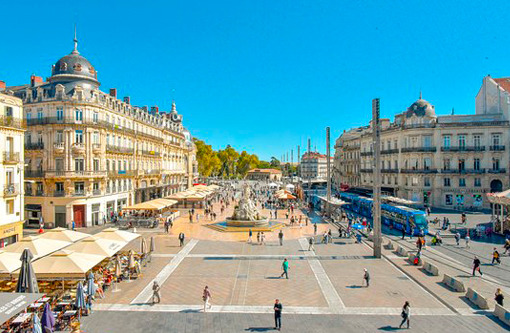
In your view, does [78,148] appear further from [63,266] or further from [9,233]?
[63,266]

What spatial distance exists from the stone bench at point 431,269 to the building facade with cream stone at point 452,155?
30211 mm

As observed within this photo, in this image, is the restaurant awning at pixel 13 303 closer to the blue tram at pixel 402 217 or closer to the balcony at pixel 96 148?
the balcony at pixel 96 148

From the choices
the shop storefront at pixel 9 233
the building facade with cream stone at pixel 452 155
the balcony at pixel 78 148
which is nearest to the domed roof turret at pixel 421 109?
the building facade with cream stone at pixel 452 155

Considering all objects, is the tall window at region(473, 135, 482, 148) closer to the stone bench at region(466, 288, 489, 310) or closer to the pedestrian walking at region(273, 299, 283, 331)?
the stone bench at region(466, 288, 489, 310)

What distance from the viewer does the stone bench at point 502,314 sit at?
12.6m

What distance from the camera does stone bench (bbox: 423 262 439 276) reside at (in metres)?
A: 18.5

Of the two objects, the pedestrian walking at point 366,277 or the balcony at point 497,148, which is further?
the balcony at point 497,148

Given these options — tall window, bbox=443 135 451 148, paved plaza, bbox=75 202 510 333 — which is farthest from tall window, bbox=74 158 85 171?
tall window, bbox=443 135 451 148

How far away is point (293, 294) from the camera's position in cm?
1581

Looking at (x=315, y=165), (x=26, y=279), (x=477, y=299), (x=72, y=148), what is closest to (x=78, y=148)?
(x=72, y=148)

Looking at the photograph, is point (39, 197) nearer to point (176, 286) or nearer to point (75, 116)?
point (75, 116)

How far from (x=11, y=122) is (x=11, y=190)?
191 inches

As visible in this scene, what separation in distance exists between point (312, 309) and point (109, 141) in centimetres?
3249

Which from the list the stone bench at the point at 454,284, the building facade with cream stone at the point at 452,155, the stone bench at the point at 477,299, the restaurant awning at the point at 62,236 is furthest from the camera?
the building facade with cream stone at the point at 452,155
